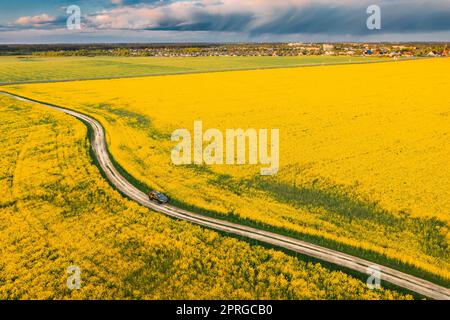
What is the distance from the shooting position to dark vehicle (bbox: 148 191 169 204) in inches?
1164

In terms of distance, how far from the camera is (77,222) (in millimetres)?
26703

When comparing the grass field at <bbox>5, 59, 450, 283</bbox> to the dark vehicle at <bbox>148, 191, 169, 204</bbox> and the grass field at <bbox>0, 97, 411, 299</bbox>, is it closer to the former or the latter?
the dark vehicle at <bbox>148, 191, 169, 204</bbox>

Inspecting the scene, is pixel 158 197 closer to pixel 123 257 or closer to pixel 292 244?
pixel 123 257

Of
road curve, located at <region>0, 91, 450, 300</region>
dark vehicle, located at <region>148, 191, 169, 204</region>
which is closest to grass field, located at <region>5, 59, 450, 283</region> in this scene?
road curve, located at <region>0, 91, 450, 300</region>

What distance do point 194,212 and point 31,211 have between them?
574 inches

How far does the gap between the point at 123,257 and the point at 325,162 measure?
995 inches

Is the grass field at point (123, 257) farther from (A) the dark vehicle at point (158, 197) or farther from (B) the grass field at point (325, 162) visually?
(B) the grass field at point (325, 162)

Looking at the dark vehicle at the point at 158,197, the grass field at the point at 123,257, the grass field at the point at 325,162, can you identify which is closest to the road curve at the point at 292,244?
the dark vehicle at the point at 158,197

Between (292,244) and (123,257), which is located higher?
(292,244)

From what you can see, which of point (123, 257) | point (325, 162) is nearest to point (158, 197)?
point (123, 257)

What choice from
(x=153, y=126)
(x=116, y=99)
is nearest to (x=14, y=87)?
(x=116, y=99)

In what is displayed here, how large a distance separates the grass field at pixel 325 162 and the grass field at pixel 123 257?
163 inches

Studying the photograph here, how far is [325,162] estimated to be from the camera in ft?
124

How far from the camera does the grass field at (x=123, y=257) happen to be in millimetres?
19109
